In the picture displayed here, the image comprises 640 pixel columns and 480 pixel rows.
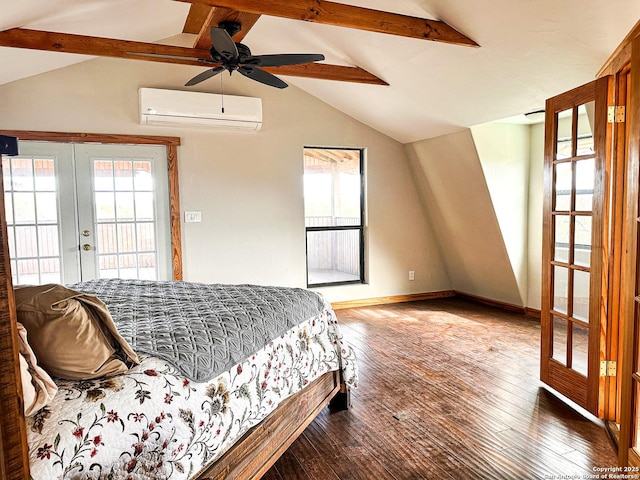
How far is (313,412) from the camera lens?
2.54 m

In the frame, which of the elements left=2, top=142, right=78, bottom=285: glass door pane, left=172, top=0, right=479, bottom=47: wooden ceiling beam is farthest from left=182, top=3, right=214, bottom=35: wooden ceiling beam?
left=2, top=142, right=78, bottom=285: glass door pane

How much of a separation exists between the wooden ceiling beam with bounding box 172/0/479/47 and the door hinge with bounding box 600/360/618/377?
2378mm

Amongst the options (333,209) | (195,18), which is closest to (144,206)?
(195,18)

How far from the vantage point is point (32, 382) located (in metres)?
1.23

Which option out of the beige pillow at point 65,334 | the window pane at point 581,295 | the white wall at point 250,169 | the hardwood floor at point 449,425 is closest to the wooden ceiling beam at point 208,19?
the white wall at point 250,169

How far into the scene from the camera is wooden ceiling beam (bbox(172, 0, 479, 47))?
114 inches

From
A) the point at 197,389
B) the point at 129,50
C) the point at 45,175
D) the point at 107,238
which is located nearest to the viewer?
the point at 197,389

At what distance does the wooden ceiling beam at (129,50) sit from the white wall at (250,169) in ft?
2.23

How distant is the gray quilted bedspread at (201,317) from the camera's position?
1698mm

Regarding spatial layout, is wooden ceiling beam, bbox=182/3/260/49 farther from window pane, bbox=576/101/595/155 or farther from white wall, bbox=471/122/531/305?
white wall, bbox=471/122/531/305

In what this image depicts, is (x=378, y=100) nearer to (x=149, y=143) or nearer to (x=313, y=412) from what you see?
(x=149, y=143)

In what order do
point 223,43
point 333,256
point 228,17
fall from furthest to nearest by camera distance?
point 333,256
point 228,17
point 223,43

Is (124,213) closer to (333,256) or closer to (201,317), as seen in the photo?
(333,256)

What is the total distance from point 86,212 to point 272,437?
353 cm
